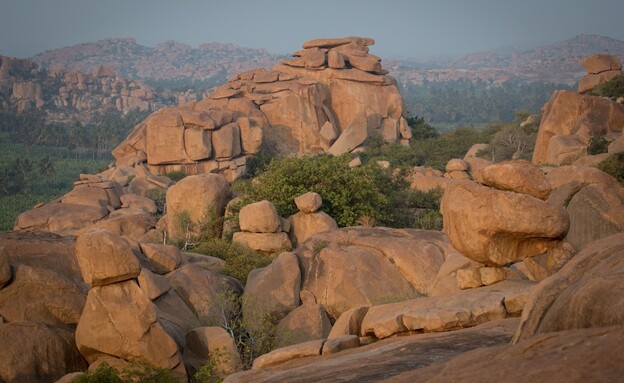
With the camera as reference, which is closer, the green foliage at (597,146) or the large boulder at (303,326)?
the large boulder at (303,326)

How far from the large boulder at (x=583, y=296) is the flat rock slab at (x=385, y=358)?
1363mm

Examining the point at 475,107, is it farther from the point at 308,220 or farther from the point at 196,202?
the point at 308,220

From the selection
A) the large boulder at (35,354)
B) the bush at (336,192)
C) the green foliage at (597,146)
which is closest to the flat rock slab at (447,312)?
the large boulder at (35,354)

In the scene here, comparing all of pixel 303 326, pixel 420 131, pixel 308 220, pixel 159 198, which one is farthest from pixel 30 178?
pixel 303 326

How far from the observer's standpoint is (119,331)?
14242 mm

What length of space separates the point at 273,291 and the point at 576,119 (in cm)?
2471

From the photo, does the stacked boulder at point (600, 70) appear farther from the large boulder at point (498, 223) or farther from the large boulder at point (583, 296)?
the large boulder at point (583, 296)

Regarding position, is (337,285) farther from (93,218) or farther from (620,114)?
(620,114)

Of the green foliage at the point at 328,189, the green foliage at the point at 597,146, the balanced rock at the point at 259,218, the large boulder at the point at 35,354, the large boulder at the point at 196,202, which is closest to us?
the large boulder at the point at 35,354

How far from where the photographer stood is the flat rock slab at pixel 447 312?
1161 centimetres

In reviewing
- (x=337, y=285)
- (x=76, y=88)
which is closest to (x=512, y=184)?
(x=337, y=285)

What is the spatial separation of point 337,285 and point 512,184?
26.2ft

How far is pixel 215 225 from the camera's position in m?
29.3

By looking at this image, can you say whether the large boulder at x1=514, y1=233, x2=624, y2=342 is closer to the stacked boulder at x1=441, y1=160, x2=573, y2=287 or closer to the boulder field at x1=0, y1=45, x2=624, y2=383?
the boulder field at x1=0, y1=45, x2=624, y2=383
